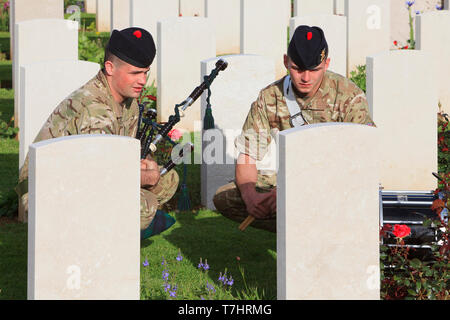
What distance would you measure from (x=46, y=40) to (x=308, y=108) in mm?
3122

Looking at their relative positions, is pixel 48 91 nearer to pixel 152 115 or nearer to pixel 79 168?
pixel 152 115

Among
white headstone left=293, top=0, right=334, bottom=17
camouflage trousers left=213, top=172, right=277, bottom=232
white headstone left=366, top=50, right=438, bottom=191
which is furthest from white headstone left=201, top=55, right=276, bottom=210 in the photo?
white headstone left=293, top=0, right=334, bottom=17

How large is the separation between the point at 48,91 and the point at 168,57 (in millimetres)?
2893

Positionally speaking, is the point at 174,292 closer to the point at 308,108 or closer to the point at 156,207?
the point at 156,207

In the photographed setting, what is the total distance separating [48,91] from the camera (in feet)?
23.7

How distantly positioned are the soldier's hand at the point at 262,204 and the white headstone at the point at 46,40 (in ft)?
9.64

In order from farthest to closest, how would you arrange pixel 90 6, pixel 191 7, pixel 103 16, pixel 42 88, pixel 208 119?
pixel 90 6, pixel 103 16, pixel 191 7, pixel 208 119, pixel 42 88

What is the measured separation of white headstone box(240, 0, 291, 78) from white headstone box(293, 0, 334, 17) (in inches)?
78.4

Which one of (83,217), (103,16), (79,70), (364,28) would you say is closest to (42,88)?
(79,70)

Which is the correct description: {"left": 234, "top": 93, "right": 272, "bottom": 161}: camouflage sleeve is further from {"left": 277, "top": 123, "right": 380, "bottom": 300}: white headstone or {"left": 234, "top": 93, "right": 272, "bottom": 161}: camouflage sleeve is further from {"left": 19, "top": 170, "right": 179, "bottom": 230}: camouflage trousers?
{"left": 277, "top": 123, "right": 380, "bottom": 300}: white headstone

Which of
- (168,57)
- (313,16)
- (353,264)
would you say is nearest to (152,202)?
(353,264)

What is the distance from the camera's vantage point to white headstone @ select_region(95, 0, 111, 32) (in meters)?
16.6

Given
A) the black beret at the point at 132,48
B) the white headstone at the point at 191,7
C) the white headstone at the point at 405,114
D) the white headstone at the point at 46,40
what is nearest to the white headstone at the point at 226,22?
the white headstone at the point at 191,7

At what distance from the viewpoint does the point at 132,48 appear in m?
5.83
